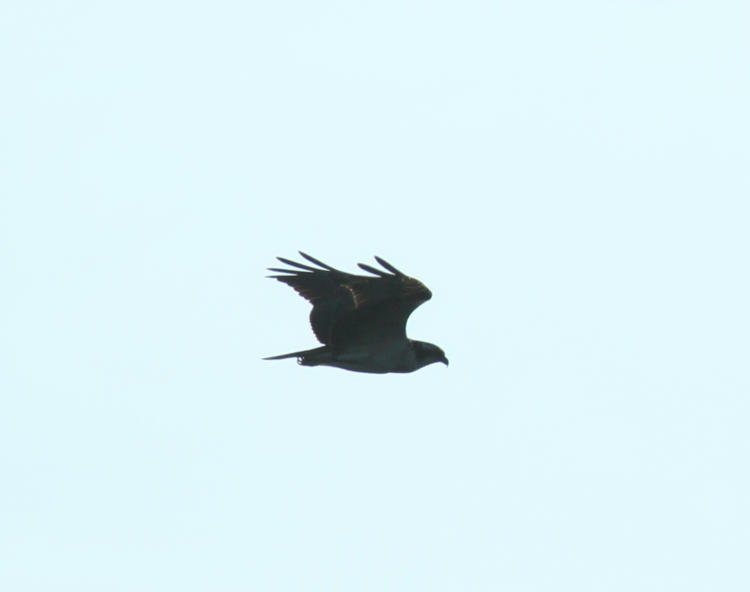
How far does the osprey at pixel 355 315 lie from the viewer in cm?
3169

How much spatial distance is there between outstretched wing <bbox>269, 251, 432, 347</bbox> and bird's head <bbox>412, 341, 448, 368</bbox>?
1252 millimetres

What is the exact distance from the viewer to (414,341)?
1330 inches

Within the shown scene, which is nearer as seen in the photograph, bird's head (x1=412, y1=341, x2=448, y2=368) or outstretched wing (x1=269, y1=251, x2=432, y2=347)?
outstretched wing (x1=269, y1=251, x2=432, y2=347)

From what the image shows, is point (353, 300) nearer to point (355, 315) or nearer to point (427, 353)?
point (355, 315)

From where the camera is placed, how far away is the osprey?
104 feet

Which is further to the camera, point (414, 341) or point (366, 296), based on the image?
point (414, 341)

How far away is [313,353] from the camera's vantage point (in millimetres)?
32469

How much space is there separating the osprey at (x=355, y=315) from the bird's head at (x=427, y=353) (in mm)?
805

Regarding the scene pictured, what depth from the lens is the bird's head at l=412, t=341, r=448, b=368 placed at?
33812 millimetres

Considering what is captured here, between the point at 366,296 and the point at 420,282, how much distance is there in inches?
30.1

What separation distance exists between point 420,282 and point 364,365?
1.81 meters

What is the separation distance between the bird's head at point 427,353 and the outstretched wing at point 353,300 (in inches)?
49.3

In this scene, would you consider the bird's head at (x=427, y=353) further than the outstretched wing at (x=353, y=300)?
Yes

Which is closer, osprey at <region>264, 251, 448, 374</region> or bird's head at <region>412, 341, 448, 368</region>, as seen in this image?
osprey at <region>264, 251, 448, 374</region>
